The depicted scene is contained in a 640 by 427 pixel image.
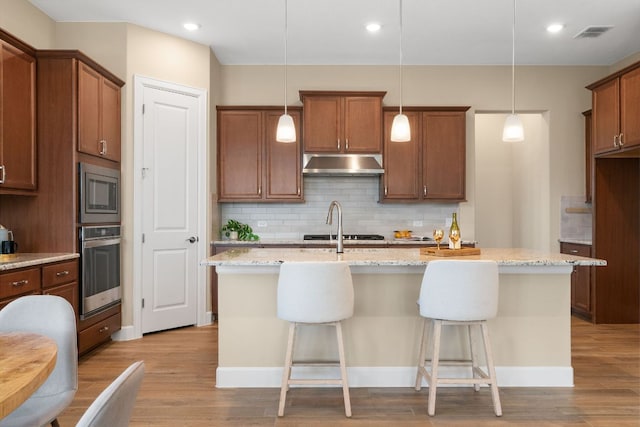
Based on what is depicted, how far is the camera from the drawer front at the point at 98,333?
143 inches

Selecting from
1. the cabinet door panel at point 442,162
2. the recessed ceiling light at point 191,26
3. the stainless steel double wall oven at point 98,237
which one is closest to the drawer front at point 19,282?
A: the stainless steel double wall oven at point 98,237

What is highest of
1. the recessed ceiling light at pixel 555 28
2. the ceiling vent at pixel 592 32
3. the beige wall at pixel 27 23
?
the recessed ceiling light at pixel 555 28

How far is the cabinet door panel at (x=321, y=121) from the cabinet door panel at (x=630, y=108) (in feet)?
9.10

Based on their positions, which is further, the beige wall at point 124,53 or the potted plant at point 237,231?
the potted plant at point 237,231

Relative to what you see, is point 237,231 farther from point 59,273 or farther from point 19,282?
point 19,282

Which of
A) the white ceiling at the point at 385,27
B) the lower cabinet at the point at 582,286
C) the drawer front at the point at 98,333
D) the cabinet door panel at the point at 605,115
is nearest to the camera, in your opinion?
the drawer front at the point at 98,333

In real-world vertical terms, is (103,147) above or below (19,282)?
above

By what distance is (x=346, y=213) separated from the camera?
19.0 ft

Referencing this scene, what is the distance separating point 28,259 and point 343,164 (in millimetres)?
3211

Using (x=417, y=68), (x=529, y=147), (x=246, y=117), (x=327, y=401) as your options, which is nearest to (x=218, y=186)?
(x=246, y=117)

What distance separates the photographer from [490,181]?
6973mm

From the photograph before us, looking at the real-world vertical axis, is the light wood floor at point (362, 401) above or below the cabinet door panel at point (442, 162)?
below

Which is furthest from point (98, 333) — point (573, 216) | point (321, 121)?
point (573, 216)

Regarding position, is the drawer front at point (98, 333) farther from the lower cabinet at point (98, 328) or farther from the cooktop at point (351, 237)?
the cooktop at point (351, 237)
